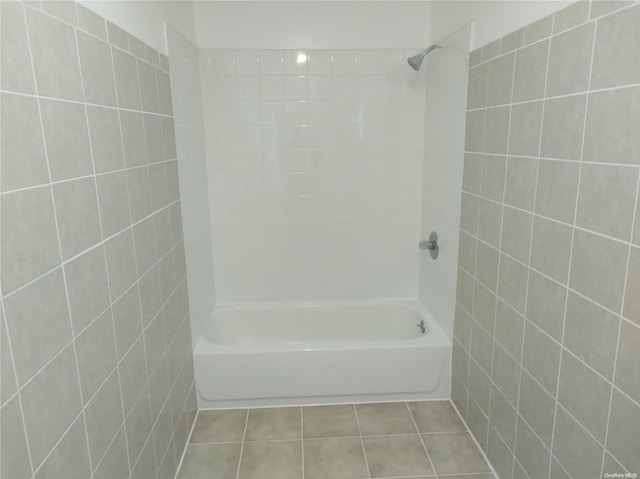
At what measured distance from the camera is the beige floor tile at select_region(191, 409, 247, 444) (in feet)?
7.18

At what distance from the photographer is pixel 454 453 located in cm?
206

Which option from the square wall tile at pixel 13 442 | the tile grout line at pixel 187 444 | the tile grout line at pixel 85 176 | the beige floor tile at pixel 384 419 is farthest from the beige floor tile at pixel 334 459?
the tile grout line at pixel 85 176

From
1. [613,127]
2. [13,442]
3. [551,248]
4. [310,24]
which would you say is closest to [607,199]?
[613,127]

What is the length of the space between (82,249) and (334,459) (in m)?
1.50

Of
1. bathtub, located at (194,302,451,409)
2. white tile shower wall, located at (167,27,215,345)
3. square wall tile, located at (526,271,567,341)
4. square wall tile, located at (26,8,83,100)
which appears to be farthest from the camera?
bathtub, located at (194,302,451,409)

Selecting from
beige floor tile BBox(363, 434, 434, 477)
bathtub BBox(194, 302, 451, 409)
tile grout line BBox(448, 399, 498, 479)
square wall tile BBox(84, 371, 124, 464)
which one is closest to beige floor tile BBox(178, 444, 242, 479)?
bathtub BBox(194, 302, 451, 409)

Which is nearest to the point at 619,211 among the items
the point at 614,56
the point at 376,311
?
the point at 614,56

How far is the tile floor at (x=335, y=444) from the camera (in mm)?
1962

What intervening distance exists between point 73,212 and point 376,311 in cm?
218

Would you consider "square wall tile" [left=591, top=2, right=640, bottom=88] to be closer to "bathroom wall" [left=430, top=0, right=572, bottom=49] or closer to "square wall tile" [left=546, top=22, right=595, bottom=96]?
"square wall tile" [left=546, top=22, right=595, bottom=96]

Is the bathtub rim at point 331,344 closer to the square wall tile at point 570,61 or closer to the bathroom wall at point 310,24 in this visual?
the square wall tile at point 570,61

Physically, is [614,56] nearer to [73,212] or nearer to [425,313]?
[73,212]

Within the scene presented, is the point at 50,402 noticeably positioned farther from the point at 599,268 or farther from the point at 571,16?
the point at 571,16

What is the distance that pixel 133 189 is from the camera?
1509mm
